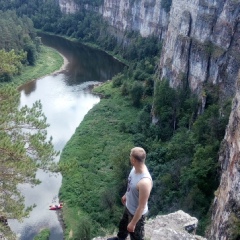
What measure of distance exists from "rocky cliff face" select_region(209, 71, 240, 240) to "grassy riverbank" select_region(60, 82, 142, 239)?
6.37 meters

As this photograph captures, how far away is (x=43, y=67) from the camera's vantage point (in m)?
59.2

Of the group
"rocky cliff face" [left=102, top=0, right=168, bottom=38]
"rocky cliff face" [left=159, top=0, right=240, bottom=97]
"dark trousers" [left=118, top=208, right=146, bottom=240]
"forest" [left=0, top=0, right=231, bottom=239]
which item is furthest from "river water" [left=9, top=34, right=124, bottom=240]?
"rocky cliff face" [left=159, top=0, right=240, bottom=97]

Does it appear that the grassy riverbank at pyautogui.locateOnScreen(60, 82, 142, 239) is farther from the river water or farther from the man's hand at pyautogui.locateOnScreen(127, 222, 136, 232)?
the man's hand at pyautogui.locateOnScreen(127, 222, 136, 232)

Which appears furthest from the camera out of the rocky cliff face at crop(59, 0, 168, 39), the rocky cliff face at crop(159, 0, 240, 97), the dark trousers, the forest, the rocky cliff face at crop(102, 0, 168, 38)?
the rocky cliff face at crop(59, 0, 168, 39)

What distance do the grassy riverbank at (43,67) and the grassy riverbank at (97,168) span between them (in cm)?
1313

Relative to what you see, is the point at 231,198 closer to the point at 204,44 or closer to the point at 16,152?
the point at 16,152

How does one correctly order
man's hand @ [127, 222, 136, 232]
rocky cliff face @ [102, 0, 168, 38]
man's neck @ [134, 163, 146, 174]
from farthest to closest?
rocky cliff face @ [102, 0, 168, 38] → man's hand @ [127, 222, 136, 232] → man's neck @ [134, 163, 146, 174]

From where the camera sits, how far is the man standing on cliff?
767cm

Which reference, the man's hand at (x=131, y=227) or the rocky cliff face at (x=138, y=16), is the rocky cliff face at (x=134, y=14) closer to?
the rocky cliff face at (x=138, y=16)

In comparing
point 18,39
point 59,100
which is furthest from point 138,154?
point 18,39

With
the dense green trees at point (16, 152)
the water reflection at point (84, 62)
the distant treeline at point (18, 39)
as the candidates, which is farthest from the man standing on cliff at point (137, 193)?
the water reflection at point (84, 62)

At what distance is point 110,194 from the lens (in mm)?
25812

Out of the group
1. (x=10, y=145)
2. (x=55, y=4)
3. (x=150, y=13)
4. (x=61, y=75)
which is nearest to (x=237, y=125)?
(x=10, y=145)

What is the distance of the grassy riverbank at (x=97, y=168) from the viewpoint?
2450cm
